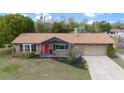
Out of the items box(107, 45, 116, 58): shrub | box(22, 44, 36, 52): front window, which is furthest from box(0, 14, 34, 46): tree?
box(107, 45, 116, 58): shrub

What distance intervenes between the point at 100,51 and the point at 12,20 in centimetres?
921

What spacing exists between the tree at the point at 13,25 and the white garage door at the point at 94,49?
20.0 ft

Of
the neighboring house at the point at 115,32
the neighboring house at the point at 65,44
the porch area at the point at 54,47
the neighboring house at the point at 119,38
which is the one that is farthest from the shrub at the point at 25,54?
the neighboring house at the point at 119,38

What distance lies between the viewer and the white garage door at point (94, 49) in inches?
936

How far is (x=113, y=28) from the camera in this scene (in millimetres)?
20469

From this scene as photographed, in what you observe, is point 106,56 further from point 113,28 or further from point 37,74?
point 37,74

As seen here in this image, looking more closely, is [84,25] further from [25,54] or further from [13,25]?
[13,25]

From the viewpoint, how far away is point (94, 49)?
23.8 metres

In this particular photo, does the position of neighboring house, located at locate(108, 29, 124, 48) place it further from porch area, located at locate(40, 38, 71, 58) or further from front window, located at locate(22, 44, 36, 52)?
front window, located at locate(22, 44, 36, 52)

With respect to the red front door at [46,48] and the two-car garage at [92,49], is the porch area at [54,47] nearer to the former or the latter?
the red front door at [46,48]

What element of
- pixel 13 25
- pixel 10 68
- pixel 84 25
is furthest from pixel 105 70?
pixel 13 25

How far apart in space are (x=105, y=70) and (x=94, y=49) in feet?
23.3

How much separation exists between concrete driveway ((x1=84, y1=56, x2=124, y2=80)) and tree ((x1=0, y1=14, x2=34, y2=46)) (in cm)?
614
